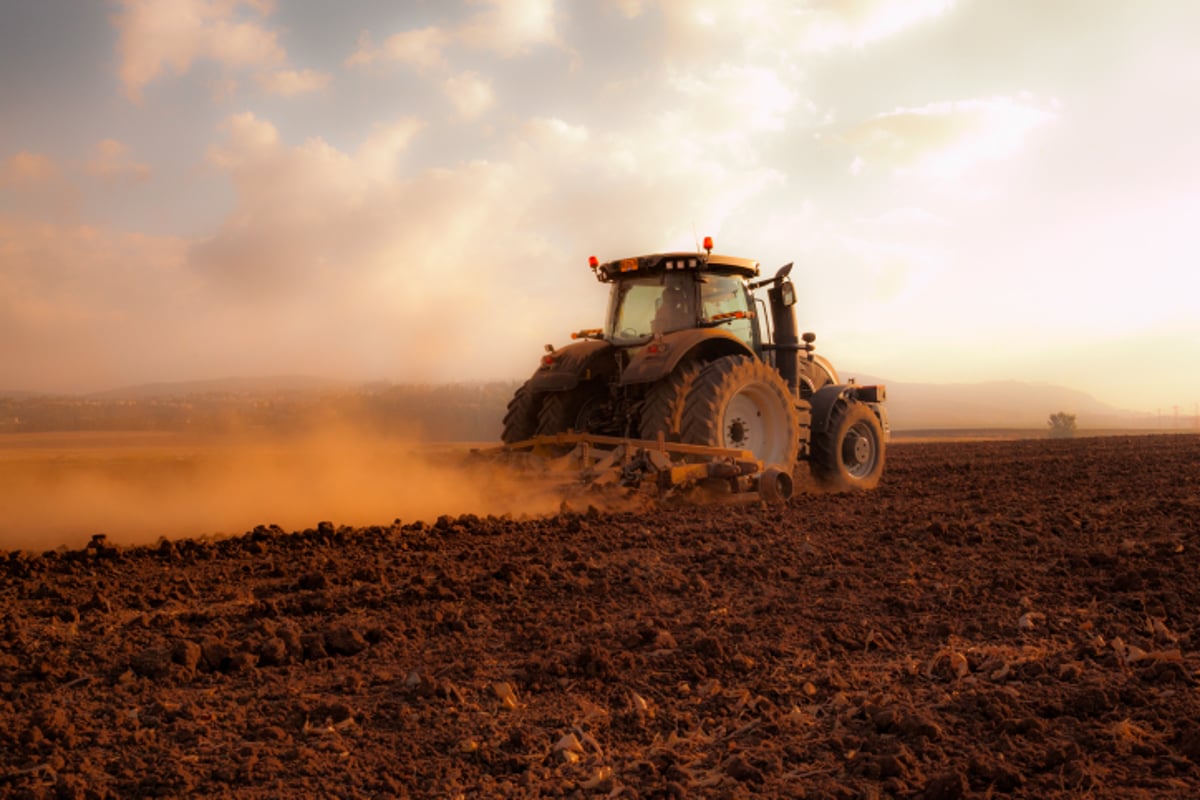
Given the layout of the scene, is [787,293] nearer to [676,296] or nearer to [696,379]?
[676,296]

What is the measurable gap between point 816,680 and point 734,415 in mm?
5622

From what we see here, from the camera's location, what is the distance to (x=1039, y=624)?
4.22 m

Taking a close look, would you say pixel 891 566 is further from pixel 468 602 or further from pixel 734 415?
pixel 734 415

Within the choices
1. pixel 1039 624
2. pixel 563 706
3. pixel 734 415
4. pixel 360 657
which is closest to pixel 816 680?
pixel 563 706

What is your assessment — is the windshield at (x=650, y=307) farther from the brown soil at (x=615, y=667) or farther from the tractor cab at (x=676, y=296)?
the brown soil at (x=615, y=667)

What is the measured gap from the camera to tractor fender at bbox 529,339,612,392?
29.8ft

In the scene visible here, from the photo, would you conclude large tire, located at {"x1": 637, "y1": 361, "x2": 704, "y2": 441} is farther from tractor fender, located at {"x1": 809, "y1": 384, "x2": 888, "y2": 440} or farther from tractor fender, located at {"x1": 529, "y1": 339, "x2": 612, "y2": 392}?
tractor fender, located at {"x1": 809, "y1": 384, "x2": 888, "y2": 440}

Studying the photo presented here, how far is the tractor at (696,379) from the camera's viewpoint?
8281 mm

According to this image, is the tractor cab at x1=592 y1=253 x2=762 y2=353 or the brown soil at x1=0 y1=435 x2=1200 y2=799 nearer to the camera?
the brown soil at x1=0 y1=435 x2=1200 y2=799

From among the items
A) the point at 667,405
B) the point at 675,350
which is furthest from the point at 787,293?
the point at 667,405

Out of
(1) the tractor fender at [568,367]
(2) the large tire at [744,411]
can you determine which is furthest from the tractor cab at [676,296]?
(2) the large tire at [744,411]

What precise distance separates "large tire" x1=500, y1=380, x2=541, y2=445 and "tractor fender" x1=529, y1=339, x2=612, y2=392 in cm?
25

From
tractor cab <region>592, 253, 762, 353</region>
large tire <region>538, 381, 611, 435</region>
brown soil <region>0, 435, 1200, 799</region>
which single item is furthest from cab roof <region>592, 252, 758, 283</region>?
brown soil <region>0, 435, 1200, 799</region>

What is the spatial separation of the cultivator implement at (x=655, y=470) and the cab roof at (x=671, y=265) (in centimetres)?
187
